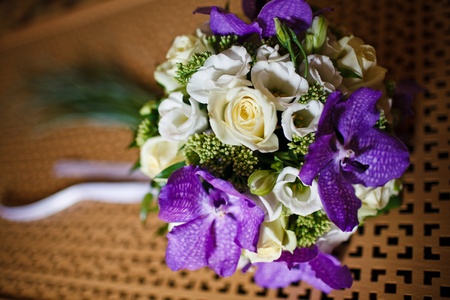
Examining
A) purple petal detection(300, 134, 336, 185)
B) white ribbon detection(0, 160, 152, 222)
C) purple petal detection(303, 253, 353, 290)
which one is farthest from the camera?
white ribbon detection(0, 160, 152, 222)

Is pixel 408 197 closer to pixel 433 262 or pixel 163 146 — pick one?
pixel 433 262

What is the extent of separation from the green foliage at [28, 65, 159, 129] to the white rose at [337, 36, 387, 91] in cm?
47

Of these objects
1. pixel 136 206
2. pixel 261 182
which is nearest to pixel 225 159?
pixel 261 182

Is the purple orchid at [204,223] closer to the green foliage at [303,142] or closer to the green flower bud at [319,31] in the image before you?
the green foliage at [303,142]

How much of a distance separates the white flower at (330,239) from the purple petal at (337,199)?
9 cm

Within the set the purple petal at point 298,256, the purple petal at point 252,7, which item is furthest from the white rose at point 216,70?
the purple petal at point 298,256

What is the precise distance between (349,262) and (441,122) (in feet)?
0.83

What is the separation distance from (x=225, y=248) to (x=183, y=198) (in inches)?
3.1

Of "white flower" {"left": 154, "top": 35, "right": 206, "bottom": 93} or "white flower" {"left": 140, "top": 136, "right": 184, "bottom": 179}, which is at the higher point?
"white flower" {"left": 154, "top": 35, "right": 206, "bottom": 93}

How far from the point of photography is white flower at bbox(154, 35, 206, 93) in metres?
0.54

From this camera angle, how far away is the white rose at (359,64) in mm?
514

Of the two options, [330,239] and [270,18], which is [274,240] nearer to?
[330,239]

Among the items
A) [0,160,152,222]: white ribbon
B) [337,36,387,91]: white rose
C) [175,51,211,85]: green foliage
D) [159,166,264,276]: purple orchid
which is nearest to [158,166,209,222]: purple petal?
[159,166,264,276]: purple orchid

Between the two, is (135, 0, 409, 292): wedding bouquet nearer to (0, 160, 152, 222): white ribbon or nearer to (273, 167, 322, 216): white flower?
(273, 167, 322, 216): white flower
